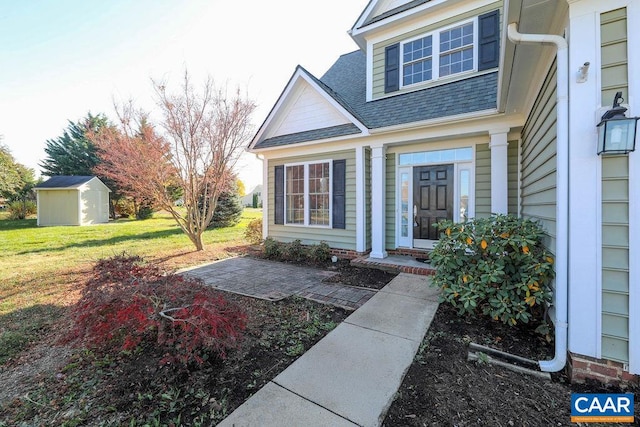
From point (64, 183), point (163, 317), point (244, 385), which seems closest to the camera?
point (244, 385)

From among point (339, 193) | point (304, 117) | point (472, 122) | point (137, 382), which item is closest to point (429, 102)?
point (472, 122)

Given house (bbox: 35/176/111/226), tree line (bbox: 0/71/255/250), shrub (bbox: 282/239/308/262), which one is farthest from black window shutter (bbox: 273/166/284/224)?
house (bbox: 35/176/111/226)

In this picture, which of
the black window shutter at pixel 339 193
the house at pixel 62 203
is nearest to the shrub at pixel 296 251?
the black window shutter at pixel 339 193

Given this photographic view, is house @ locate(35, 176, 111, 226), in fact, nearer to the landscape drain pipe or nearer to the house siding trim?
the landscape drain pipe

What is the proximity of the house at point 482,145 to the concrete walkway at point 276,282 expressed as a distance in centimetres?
130

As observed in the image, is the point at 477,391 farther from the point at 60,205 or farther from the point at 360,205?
the point at 60,205

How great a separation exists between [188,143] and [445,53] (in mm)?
7247

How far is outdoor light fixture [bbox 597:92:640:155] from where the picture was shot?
1.89 metres

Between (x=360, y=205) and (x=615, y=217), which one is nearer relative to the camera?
(x=615, y=217)

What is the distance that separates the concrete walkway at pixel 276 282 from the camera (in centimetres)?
429

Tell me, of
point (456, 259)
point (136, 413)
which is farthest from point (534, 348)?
point (136, 413)

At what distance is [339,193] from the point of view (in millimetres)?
6629

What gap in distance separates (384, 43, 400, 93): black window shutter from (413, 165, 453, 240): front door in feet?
7.89

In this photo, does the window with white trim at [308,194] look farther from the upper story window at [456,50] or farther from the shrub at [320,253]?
the upper story window at [456,50]
